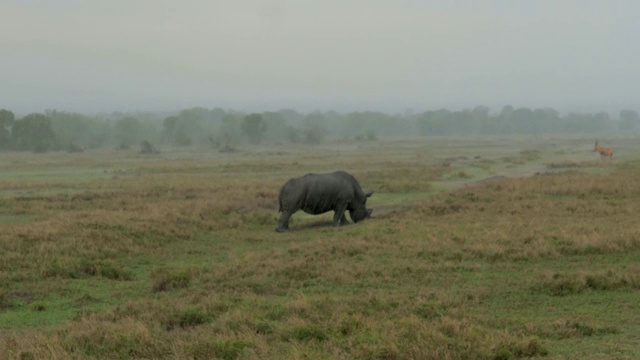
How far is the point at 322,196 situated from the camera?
2275 centimetres

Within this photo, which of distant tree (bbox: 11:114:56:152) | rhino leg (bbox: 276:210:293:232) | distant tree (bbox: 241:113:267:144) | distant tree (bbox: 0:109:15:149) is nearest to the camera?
rhino leg (bbox: 276:210:293:232)

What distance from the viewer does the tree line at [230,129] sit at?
91188 mm

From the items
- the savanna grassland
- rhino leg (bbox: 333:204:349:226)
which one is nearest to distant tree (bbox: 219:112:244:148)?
the savanna grassland

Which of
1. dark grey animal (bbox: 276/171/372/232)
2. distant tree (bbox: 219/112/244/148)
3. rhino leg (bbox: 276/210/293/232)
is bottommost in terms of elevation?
rhino leg (bbox: 276/210/293/232)

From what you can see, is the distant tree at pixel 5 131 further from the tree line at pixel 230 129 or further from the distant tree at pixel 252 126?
the distant tree at pixel 252 126

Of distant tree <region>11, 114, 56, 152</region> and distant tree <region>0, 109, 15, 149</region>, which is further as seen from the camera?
distant tree <region>0, 109, 15, 149</region>

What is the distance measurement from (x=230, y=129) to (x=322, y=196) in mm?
108285

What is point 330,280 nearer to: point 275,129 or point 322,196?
point 322,196

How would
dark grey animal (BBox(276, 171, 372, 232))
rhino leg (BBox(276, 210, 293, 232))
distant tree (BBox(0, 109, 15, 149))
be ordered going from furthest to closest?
distant tree (BBox(0, 109, 15, 149)), dark grey animal (BBox(276, 171, 372, 232)), rhino leg (BBox(276, 210, 293, 232))

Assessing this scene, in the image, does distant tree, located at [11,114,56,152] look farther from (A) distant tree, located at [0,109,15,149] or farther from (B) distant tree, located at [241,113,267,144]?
(B) distant tree, located at [241,113,267,144]

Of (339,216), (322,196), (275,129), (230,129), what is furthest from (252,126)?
(339,216)

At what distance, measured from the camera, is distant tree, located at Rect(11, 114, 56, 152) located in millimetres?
89625

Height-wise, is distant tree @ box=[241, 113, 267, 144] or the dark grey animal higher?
distant tree @ box=[241, 113, 267, 144]

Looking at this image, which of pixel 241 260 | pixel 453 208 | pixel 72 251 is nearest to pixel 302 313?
pixel 241 260
